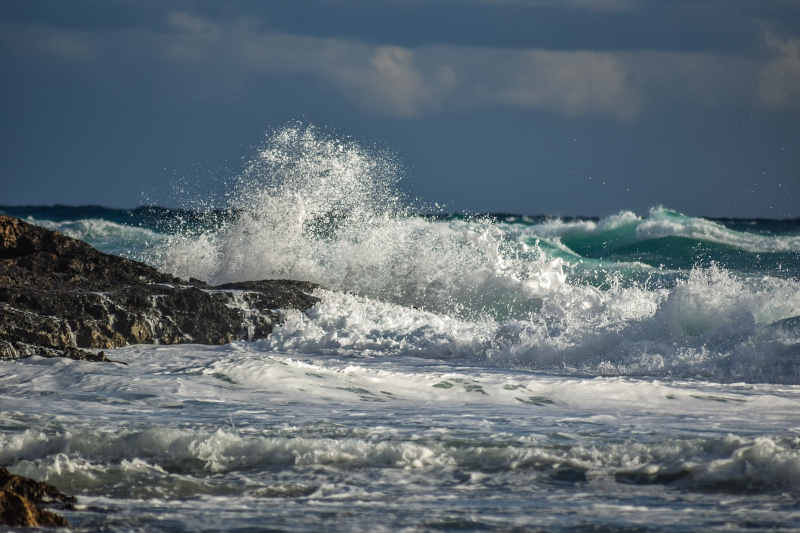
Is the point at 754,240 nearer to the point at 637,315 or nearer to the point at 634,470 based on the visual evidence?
the point at 637,315

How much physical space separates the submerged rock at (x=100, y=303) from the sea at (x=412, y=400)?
25cm

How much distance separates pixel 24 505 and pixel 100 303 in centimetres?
459

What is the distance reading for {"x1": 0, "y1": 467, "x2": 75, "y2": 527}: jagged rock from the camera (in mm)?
4059

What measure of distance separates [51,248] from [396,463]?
5.46 metres

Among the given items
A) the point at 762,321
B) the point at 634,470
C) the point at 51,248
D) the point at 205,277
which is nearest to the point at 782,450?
the point at 634,470

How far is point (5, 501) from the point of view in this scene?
409cm

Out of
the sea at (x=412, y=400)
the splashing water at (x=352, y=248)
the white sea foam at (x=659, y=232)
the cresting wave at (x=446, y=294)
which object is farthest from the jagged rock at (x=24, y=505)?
the white sea foam at (x=659, y=232)

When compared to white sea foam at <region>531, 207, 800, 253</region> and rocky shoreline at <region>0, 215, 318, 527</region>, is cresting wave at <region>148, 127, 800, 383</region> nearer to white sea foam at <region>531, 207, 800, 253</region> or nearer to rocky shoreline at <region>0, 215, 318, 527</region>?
rocky shoreline at <region>0, 215, 318, 527</region>

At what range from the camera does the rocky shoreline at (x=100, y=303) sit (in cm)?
803

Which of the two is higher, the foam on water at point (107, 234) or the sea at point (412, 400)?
the foam on water at point (107, 234)

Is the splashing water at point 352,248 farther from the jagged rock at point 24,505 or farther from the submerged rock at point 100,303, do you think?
the jagged rock at point 24,505

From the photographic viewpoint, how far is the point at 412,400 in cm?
712

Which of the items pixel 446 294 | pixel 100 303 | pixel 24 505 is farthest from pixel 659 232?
pixel 24 505

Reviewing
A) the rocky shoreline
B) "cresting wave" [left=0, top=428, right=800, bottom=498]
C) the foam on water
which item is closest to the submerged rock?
the rocky shoreline
